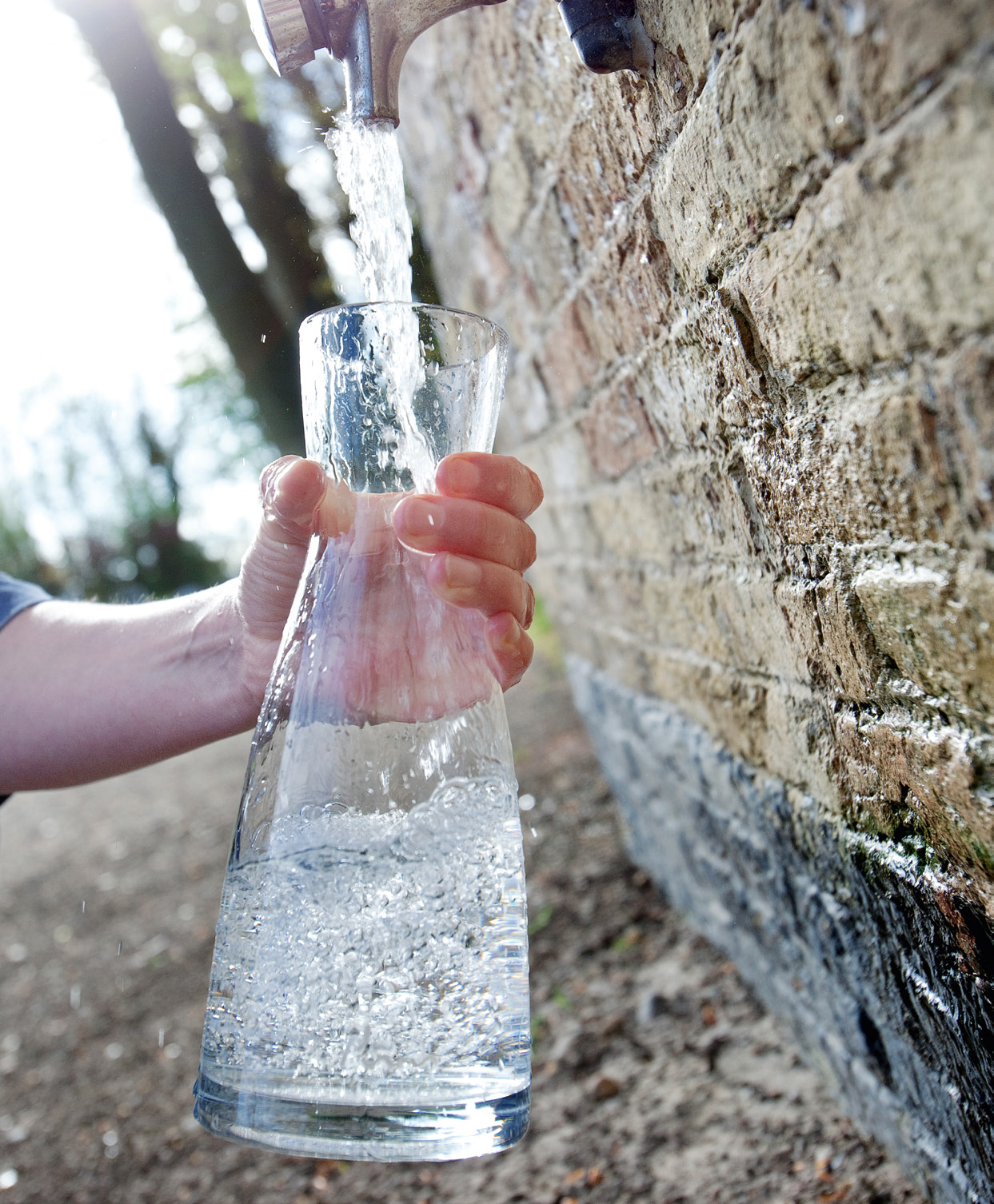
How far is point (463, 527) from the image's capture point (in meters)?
1.17

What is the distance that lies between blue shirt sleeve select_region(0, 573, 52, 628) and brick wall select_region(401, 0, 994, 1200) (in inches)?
46.9

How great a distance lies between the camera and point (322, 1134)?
963mm

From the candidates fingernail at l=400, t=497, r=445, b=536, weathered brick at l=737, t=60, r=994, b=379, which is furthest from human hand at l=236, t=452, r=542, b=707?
weathered brick at l=737, t=60, r=994, b=379

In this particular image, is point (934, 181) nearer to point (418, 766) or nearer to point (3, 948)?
point (418, 766)

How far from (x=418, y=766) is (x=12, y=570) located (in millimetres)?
23286

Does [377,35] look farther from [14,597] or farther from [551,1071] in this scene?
[551,1071]

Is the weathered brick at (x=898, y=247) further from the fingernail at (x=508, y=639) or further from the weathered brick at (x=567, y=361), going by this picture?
the weathered brick at (x=567, y=361)

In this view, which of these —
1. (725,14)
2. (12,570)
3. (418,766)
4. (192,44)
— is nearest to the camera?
(725,14)

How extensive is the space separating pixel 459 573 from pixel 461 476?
0.12 metres

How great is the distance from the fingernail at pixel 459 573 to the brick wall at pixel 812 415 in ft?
1.28

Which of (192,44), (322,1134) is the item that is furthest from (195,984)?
(192,44)

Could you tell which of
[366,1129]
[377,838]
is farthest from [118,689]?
[366,1129]

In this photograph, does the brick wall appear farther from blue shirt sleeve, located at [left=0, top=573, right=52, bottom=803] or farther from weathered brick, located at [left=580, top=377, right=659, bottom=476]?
blue shirt sleeve, located at [left=0, top=573, right=52, bottom=803]

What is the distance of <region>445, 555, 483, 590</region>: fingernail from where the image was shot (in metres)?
1.16
